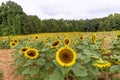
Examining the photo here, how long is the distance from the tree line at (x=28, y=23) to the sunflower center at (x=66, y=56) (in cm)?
1868

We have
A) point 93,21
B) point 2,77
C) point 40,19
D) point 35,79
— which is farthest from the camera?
point 93,21

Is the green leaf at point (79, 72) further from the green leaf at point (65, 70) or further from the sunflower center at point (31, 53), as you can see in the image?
the sunflower center at point (31, 53)

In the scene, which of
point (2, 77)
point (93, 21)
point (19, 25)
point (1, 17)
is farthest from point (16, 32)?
point (2, 77)

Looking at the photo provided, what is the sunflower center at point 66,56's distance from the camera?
354 centimetres

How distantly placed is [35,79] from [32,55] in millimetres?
1156

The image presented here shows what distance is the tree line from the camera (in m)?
22.3

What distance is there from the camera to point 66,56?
→ 3.55 meters

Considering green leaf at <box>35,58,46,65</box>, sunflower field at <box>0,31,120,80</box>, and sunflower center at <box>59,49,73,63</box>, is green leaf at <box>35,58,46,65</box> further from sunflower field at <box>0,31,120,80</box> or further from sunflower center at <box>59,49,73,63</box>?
sunflower center at <box>59,49,73,63</box>

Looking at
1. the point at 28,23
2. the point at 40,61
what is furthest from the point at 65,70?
the point at 28,23

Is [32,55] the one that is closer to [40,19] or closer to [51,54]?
[51,54]

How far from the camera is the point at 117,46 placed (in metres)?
5.17

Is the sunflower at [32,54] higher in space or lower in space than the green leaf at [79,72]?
higher

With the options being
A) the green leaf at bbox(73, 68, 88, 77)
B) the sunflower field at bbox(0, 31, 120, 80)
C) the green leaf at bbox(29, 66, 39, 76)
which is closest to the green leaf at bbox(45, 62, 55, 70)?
the sunflower field at bbox(0, 31, 120, 80)

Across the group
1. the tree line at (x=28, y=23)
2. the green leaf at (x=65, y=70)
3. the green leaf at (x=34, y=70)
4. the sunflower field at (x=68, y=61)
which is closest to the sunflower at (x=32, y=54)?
the sunflower field at (x=68, y=61)
